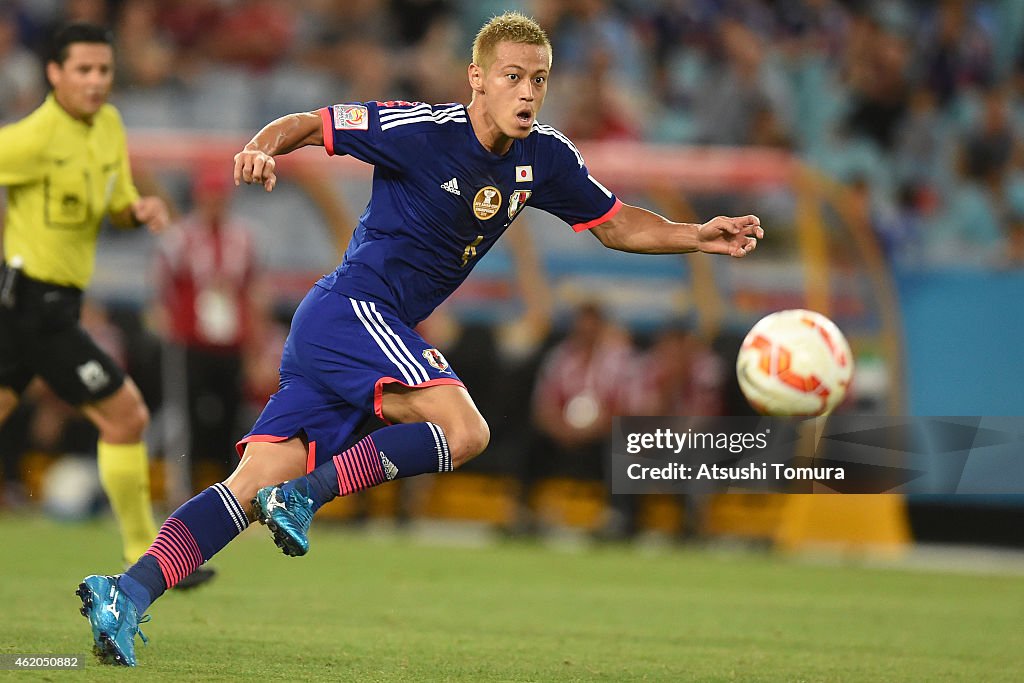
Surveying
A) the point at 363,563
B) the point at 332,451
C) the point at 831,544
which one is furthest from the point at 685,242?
the point at 831,544

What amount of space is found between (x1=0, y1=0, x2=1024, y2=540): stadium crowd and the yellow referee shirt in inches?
224

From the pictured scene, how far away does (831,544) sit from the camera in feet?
42.1

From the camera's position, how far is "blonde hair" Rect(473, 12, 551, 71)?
5.99 m

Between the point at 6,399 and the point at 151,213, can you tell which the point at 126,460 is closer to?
the point at 6,399

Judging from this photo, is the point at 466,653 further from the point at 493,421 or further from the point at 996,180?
the point at 996,180

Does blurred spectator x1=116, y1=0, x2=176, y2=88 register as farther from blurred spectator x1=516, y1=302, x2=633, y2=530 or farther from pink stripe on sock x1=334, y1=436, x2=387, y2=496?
pink stripe on sock x1=334, y1=436, x2=387, y2=496

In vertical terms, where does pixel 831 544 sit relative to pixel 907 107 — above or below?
below

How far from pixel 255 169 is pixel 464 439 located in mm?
1225

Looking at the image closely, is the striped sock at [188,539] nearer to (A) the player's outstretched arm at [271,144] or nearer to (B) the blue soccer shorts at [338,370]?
(B) the blue soccer shorts at [338,370]

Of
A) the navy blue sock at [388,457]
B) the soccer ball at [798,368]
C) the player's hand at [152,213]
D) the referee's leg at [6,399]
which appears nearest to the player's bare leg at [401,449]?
the navy blue sock at [388,457]

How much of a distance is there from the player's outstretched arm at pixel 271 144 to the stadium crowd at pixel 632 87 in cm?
772

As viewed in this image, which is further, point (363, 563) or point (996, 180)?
point (996, 180)

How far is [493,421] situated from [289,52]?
569 cm
